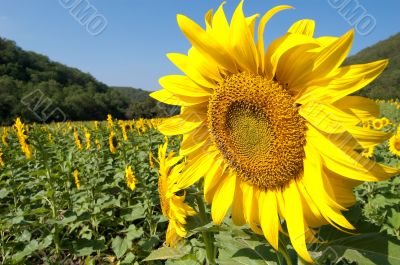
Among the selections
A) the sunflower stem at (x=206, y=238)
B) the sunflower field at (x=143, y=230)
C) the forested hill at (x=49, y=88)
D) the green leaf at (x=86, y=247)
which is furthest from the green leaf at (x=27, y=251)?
the forested hill at (x=49, y=88)

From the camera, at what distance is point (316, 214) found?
124 centimetres

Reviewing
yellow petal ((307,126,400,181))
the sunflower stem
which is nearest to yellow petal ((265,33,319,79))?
yellow petal ((307,126,400,181))

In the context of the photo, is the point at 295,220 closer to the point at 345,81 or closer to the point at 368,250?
the point at 368,250

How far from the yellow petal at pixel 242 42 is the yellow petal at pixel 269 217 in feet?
1.71

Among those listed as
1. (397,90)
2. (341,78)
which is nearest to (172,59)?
(341,78)

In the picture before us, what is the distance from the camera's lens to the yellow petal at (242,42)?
122cm

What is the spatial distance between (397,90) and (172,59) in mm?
55515

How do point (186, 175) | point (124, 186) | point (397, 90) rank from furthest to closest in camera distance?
point (397, 90)
point (124, 186)
point (186, 175)

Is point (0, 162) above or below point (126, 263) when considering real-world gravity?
above

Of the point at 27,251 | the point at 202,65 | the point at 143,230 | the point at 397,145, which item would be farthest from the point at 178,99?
the point at 397,145

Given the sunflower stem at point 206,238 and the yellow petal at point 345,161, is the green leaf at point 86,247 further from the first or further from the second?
the yellow petal at point 345,161

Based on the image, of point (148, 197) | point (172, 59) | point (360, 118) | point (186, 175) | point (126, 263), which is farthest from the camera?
point (148, 197)

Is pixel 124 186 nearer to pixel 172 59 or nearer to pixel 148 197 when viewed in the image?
pixel 148 197

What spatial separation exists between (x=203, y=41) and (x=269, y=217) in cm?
72
